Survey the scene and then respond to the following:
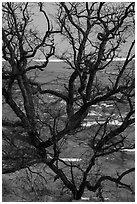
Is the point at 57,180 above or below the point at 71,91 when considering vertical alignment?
below

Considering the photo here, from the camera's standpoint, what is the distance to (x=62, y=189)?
3.37 metres

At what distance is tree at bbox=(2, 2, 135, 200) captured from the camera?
10.9 feet

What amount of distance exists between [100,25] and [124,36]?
312mm

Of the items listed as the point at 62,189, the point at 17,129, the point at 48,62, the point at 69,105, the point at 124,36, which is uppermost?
the point at 124,36

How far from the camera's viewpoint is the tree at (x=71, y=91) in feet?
10.9

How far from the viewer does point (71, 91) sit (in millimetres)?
3775

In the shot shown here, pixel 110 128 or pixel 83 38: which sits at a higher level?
pixel 83 38

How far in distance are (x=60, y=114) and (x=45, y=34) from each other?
3.18ft

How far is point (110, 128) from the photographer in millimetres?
3693

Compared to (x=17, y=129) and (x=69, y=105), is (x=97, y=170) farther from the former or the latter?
(x=17, y=129)

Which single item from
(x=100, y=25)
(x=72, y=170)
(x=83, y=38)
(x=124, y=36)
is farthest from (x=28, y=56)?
(x=72, y=170)

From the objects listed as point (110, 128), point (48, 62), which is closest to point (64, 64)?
point (48, 62)

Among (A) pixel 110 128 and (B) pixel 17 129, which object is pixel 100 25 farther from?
(B) pixel 17 129

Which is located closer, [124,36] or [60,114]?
[60,114]
